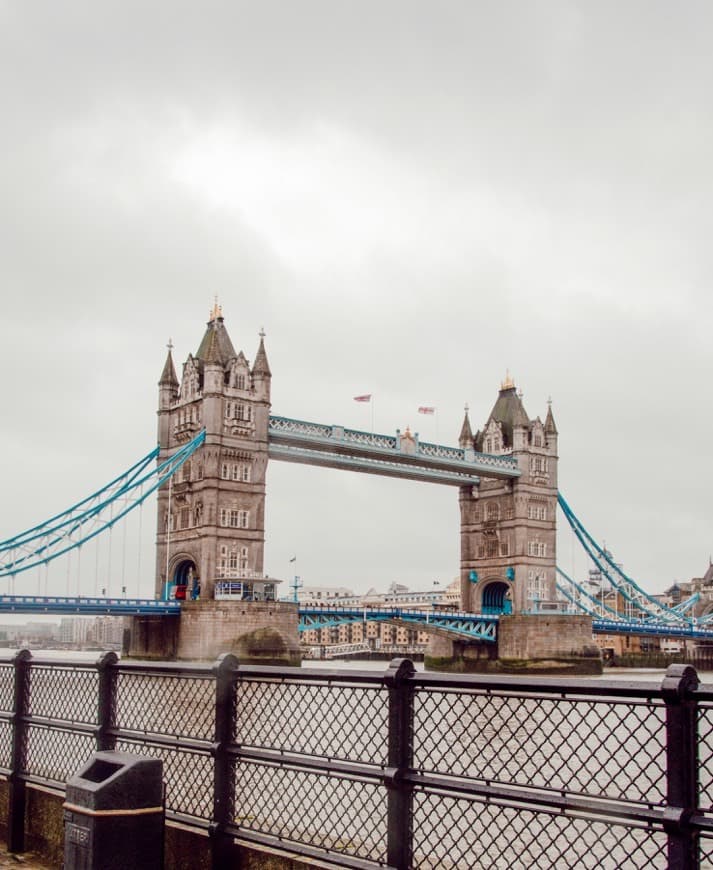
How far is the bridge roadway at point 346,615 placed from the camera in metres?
43.8

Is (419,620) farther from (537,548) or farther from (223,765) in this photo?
(223,765)

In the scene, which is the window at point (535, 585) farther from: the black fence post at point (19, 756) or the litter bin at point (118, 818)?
the litter bin at point (118, 818)

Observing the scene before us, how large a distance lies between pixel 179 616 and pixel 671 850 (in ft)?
148

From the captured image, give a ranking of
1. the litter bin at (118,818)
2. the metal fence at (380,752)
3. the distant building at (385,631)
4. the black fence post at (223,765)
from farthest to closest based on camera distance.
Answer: the distant building at (385,631), the black fence post at (223,765), the litter bin at (118,818), the metal fence at (380,752)

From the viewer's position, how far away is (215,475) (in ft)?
160

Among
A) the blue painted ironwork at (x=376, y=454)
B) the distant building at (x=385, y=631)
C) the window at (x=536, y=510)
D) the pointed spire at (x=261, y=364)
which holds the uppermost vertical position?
the pointed spire at (x=261, y=364)

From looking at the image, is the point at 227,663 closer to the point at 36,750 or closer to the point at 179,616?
the point at 36,750

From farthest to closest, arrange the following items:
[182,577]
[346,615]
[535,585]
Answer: [535,585], [346,615], [182,577]

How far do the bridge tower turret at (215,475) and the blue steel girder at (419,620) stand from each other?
5.74 m

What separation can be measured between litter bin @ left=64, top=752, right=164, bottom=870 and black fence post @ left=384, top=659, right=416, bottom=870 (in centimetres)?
106

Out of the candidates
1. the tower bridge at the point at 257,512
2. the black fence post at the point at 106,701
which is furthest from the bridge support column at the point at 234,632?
the black fence post at the point at 106,701

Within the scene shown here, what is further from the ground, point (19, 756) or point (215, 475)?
point (215, 475)

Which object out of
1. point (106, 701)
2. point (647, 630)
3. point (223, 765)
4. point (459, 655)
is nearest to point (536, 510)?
point (459, 655)

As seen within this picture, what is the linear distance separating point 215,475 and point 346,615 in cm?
1064
